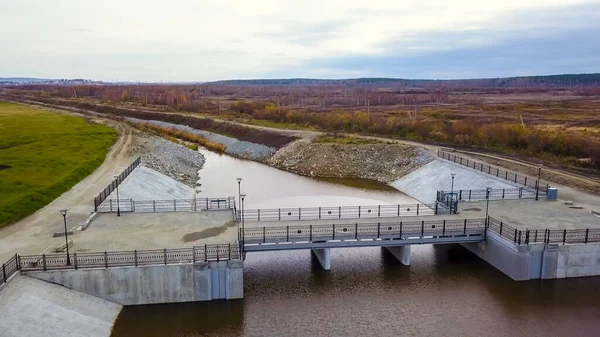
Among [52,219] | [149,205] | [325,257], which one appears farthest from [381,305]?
[149,205]

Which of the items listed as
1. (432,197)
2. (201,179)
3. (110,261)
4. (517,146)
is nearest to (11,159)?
(201,179)

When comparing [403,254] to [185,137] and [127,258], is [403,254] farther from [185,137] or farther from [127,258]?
[185,137]

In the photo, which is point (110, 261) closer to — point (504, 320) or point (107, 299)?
point (107, 299)

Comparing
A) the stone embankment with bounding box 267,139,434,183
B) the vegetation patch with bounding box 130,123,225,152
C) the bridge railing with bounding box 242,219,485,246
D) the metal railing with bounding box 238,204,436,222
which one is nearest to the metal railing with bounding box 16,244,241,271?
the bridge railing with bounding box 242,219,485,246

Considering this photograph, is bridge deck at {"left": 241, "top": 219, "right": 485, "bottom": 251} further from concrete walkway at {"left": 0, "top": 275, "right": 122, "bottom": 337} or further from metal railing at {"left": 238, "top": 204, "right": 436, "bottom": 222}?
concrete walkway at {"left": 0, "top": 275, "right": 122, "bottom": 337}

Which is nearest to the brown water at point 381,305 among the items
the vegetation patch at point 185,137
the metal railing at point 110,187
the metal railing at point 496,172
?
the metal railing at point 110,187

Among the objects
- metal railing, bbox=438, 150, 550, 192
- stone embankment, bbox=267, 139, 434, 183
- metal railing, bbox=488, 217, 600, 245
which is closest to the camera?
metal railing, bbox=488, 217, 600, 245
